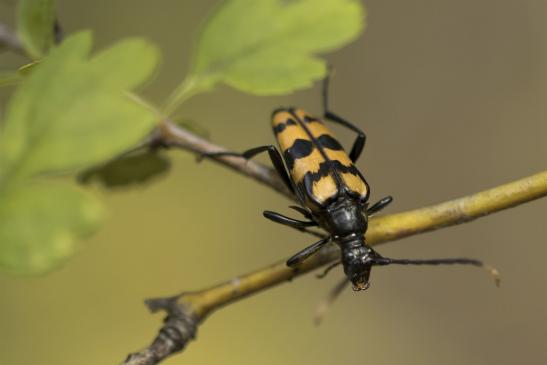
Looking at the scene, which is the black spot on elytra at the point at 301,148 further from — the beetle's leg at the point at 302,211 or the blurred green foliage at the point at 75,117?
the blurred green foliage at the point at 75,117

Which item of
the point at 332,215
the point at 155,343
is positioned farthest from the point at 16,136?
the point at 332,215

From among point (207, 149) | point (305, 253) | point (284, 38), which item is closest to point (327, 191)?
point (305, 253)

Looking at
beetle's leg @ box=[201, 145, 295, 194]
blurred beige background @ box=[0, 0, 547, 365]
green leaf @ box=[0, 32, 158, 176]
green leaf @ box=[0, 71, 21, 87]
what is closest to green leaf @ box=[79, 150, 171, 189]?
beetle's leg @ box=[201, 145, 295, 194]

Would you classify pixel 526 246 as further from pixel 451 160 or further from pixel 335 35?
pixel 335 35

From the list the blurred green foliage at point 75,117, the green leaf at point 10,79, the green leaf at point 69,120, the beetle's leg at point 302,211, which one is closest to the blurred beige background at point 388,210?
the beetle's leg at point 302,211

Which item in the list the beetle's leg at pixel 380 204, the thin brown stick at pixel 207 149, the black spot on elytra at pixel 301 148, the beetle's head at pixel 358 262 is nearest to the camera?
the thin brown stick at pixel 207 149

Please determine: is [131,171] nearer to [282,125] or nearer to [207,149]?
[207,149]
